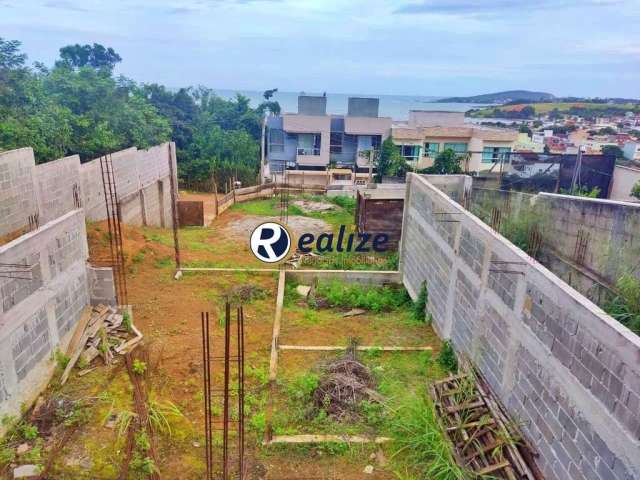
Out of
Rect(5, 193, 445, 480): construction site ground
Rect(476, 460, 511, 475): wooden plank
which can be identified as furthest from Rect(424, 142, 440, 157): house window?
Rect(476, 460, 511, 475): wooden plank

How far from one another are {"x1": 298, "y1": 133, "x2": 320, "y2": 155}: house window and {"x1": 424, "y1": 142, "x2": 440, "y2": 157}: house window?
6.74 meters

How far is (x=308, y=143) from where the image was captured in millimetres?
29766

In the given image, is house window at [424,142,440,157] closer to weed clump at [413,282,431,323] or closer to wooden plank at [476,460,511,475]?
weed clump at [413,282,431,323]

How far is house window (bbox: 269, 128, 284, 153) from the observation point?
30.2m

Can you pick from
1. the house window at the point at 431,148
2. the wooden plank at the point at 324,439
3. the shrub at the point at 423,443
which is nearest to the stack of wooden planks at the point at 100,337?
the wooden plank at the point at 324,439

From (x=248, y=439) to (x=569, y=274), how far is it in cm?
587

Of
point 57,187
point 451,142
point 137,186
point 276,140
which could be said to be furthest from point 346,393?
point 276,140

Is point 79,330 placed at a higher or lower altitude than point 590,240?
lower

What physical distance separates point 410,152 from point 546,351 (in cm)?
2391

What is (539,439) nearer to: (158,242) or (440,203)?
(440,203)

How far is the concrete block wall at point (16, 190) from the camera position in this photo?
8.93 meters

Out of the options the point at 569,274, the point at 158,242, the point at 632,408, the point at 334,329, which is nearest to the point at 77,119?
the point at 158,242

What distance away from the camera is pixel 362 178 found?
92.7 ft

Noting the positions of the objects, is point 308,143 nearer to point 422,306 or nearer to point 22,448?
point 422,306
